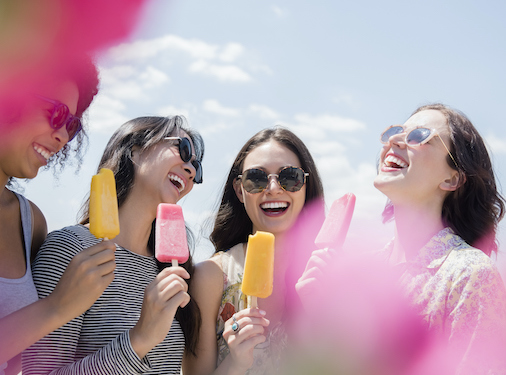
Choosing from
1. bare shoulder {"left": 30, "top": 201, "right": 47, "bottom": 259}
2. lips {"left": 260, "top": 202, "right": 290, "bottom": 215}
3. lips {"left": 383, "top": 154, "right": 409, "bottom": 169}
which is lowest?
bare shoulder {"left": 30, "top": 201, "right": 47, "bottom": 259}

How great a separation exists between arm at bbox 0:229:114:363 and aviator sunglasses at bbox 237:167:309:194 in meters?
1.67

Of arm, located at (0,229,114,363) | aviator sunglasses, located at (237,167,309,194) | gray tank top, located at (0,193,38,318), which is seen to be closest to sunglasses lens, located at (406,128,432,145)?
aviator sunglasses, located at (237,167,309,194)

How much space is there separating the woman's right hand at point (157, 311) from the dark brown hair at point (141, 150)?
2.81 feet

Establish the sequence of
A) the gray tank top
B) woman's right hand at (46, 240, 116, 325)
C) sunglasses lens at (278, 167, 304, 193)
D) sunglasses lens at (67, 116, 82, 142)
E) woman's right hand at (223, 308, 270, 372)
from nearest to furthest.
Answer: woman's right hand at (46, 240, 116, 325) < the gray tank top < woman's right hand at (223, 308, 270, 372) < sunglasses lens at (67, 116, 82, 142) < sunglasses lens at (278, 167, 304, 193)

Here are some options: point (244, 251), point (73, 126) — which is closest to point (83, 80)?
point (73, 126)

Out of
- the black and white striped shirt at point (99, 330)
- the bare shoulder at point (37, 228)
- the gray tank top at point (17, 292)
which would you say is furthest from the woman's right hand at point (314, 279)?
the bare shoulder at point (37, 228)

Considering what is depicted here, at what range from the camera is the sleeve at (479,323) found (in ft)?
10.1

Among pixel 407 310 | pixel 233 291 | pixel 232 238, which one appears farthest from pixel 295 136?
pixel 407 310

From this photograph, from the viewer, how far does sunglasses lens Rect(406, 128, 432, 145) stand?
12.2ft

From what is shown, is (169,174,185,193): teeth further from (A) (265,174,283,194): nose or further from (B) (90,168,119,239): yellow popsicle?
(B) (90,168,119,239): yellow popsicle

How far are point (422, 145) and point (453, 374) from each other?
1.75 m

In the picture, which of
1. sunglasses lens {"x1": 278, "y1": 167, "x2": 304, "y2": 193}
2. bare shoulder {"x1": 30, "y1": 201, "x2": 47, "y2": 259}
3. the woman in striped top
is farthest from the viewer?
sunglasses lens {"x1": 278, "y1": 167, "x2": 304, "y2": 193}

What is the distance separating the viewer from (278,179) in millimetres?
4109

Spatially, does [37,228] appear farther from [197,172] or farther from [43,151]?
[197,172]
